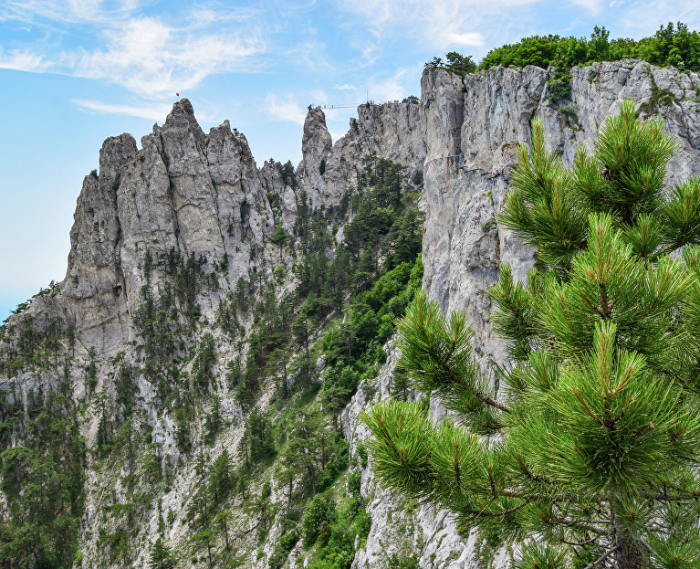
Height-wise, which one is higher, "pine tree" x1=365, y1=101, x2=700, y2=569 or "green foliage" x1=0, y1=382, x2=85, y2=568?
"pine tree" x1=365, y1=101, x2=700, y2=569

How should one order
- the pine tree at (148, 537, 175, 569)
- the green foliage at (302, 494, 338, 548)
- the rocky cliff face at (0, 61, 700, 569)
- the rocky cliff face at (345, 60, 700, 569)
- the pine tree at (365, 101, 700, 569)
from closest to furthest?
1. the pine tree at (365, 101, 700, 569)
2. the rocky cliff face at (345, 60, 700, 569)
3. the rocky cliff face at (0, 61, 700, 569)
4. the green foliage at (302, 494, 338, 548)
5. the pine tree at (148, 537, 175, 569)

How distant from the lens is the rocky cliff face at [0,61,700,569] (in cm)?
2347

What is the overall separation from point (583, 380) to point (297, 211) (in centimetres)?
8425

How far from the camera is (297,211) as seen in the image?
277 feet

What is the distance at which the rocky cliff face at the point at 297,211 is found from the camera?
23469 mm

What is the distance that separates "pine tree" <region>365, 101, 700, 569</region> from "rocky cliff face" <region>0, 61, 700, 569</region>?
16.1 metres

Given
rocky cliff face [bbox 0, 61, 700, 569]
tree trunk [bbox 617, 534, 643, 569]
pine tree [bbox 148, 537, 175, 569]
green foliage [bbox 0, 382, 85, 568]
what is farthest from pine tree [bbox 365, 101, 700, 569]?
green foliage [bbox 0, 382, 85, 568]

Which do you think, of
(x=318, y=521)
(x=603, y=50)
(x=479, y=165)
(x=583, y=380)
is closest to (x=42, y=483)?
(x=318, y=521)

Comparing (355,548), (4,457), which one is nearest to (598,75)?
(355,548)

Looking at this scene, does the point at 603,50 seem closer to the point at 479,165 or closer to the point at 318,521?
the point at 479,165

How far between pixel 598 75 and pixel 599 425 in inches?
1031

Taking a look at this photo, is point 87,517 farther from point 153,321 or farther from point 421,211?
point 421,211

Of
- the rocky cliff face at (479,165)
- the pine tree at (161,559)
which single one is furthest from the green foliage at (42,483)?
the rocky cliff face at (479,165)

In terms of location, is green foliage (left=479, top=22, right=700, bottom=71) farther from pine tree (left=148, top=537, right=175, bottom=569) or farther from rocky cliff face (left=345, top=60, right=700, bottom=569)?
pine tree (left=148, top=537, right=175, bottom=569)
